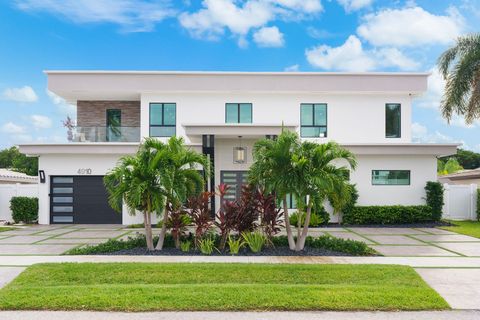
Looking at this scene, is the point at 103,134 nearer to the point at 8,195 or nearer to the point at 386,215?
the point at 8,195

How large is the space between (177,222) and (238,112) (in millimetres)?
10561

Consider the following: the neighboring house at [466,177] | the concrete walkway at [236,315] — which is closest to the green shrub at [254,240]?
the concrete walkway at [236,315]

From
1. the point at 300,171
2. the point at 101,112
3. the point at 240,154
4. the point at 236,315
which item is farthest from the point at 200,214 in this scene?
the point at 101,112

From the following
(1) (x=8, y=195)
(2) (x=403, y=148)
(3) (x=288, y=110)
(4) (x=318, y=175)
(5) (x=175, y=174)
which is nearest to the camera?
(4) (x=318, y=175)

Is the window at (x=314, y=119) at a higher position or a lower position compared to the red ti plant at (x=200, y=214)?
higher

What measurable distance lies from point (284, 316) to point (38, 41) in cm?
1890

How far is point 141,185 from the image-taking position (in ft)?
34.8

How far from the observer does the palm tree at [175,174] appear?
10.8m

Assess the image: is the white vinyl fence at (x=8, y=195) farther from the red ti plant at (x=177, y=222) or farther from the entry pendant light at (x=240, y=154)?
the red ti plant at (x=177, y=222)

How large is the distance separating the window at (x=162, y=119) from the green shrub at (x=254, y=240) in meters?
10.7

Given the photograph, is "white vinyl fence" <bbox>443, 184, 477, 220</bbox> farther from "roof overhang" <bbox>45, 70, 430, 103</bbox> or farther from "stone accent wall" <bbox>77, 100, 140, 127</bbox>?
"stone accent wall" <bbox>77, 100, 140, 127</bbox>

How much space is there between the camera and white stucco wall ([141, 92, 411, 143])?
818 inches

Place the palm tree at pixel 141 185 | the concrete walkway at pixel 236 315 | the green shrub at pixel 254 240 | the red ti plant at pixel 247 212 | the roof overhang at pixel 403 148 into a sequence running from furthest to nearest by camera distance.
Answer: the roof overhang at pixel 403 148
the red ti plant at pixel 247 212
the green shrub at pixel 254 240
the palm tree at pixel 141 185
the concrete walkway at pixel 236 315

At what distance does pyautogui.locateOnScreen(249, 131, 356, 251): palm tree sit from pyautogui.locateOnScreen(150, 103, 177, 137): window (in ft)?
33.0
